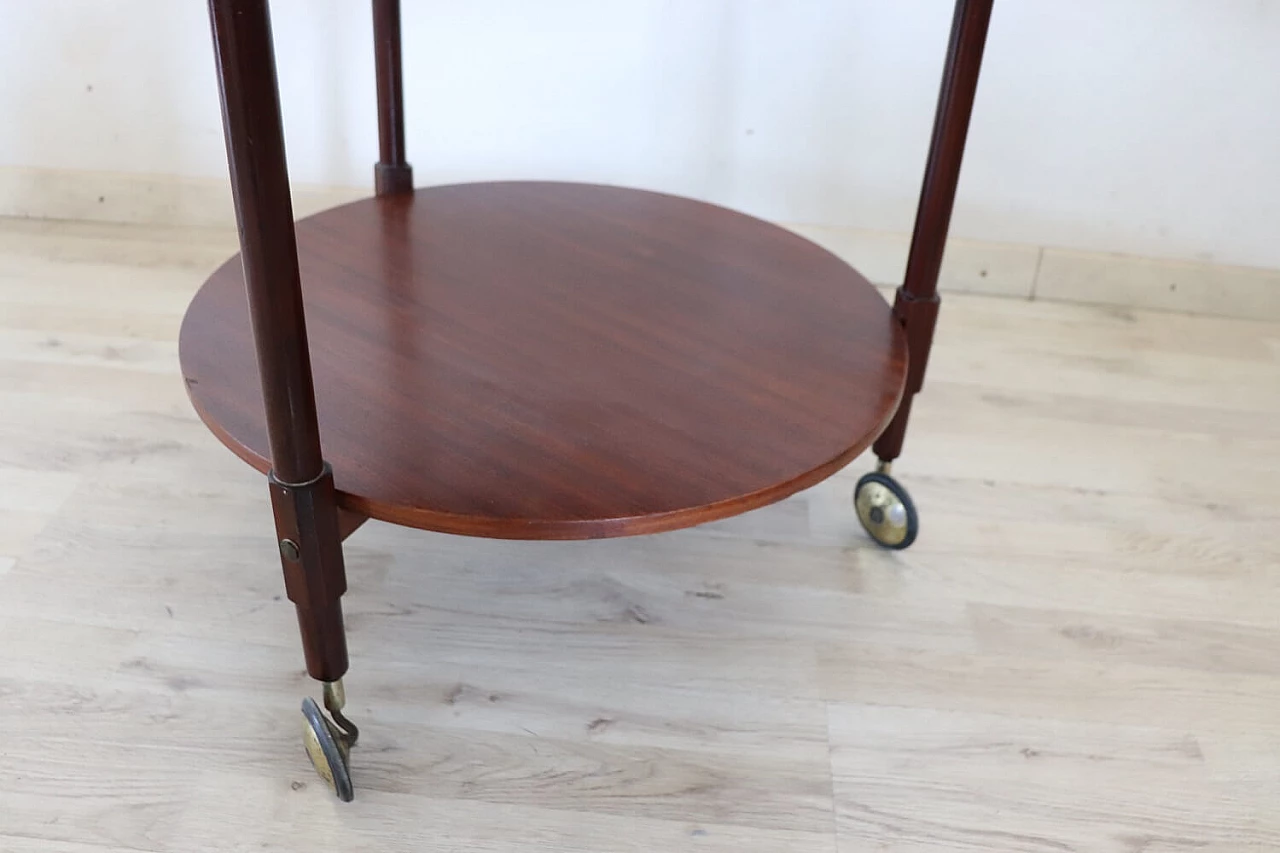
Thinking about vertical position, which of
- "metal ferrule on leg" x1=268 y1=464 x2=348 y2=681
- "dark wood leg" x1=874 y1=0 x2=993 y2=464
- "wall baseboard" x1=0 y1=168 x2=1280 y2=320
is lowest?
"wall baseboard" x1=0 y1=168 x2=1280 y2=320

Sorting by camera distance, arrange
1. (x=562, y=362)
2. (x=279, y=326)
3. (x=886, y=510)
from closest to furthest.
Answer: (x=279, y=326), (x=562, y=362), (x=886, y=510)

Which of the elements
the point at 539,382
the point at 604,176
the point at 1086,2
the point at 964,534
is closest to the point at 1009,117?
the point at 1086,2

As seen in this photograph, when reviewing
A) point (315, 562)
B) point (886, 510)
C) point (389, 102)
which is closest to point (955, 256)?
point (886, 510)

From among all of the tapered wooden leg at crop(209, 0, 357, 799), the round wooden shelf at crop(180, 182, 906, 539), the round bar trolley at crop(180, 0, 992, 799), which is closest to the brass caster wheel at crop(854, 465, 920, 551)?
the round bar trolley at crop(180, 0, 992, 799)

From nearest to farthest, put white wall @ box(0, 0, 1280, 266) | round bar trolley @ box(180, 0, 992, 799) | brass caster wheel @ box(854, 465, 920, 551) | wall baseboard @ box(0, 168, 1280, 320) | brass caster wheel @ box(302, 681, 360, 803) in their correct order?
round bar trolley @ box(180, 0, 992, 799) → brass caster wheel @ box(302, 681, 360, 803) → brass caster wheel @ box(854, 465, 920, 551) → white wall @ box(0, 0, 1280, 266) → wall baseboard @ box(0, 168, 1280, 320)

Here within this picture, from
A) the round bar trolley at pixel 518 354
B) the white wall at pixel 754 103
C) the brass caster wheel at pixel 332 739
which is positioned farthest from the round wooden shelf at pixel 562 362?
the white wall at pixel 754 103

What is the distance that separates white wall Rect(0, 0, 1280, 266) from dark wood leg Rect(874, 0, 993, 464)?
0.65m

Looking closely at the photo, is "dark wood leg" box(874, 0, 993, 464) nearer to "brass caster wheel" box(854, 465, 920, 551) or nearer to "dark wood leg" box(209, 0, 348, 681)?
"brass caster wheel" box(854, 465, 920, 551)

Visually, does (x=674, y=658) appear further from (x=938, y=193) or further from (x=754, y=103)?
(x=754, y=103)

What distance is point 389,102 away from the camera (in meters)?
1.39

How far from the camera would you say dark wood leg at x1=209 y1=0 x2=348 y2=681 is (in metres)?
0.68

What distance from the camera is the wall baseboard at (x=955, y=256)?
6.25ft

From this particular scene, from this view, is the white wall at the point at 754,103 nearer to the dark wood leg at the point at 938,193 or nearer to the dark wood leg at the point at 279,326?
the dark wood leg at the point at 938,193

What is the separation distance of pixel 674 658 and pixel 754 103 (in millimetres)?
1017
